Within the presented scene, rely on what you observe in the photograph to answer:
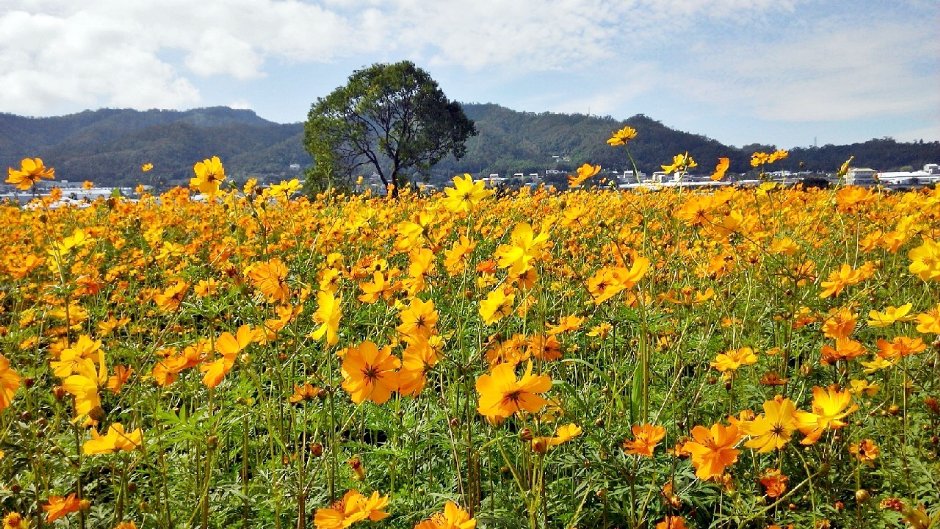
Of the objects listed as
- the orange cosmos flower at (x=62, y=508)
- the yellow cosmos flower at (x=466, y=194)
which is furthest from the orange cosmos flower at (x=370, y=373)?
the yellow cosmos flower at (x=466, y=194)

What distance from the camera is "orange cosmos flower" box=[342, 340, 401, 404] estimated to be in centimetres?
89

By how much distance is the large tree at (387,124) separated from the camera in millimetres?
22281

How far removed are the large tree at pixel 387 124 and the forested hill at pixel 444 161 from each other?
47.0 feet

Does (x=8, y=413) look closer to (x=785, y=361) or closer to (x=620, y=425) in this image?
(x=620, y=425)

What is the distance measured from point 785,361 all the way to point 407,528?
1.16 m

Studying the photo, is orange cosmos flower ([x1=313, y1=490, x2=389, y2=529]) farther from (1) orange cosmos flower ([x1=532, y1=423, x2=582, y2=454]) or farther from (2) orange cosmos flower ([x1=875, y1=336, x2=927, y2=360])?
(2) orange cosmos flower ([x1=875, y1=336, x2=927, y2=360])

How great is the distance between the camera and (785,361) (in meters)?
1.63

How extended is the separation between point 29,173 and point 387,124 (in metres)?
22.7

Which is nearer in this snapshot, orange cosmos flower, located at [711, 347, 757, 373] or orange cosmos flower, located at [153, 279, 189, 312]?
orange cosmos flower, located at [711, 347, 757, 373]

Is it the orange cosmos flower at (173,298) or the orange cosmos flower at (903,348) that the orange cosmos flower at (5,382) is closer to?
the orange cosmos flower at (173,298)

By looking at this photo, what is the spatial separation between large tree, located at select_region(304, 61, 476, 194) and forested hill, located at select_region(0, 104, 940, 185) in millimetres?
14321

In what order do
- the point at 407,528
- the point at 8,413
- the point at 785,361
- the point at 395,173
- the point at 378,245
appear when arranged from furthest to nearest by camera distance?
the point at 395,173
the point at 378,245
the point at 785,361
the point at 8,413
the point at 407,528

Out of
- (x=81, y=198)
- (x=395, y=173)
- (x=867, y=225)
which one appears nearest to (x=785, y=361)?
(x=867, y=225)

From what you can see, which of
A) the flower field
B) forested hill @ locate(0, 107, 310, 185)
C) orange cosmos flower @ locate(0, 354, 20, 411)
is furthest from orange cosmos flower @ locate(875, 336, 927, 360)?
forested hill @ locate(0, 107, 310, 185)
